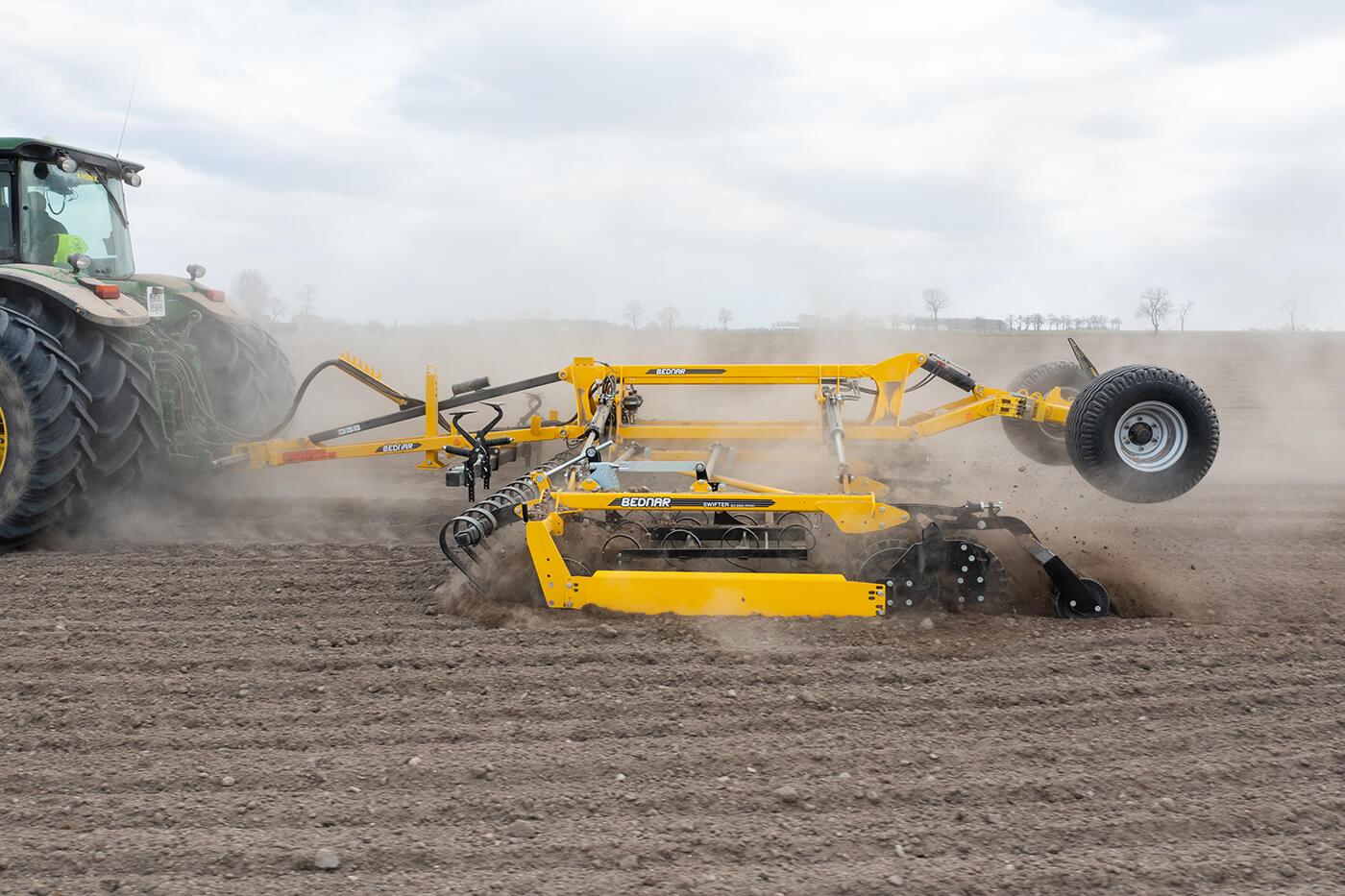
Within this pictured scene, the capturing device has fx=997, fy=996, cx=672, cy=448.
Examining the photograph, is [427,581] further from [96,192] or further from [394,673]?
[96,192]

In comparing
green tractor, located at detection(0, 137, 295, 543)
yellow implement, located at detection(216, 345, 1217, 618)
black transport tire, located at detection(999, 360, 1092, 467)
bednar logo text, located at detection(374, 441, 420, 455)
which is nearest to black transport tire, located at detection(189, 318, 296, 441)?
green tractor, located at detection(0, 137, 295, 543)

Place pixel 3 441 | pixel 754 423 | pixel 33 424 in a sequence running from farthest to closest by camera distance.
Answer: pixel 754 423
pixel 3 441
pixel 33 424

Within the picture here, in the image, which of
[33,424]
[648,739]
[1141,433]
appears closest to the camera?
[648,739]

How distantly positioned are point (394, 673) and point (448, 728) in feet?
2.05

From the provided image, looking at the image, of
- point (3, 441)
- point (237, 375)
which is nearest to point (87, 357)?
point (3, 441)

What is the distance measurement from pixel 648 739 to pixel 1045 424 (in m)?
4.36

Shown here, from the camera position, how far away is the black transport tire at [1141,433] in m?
5.18

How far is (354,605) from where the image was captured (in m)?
4.87

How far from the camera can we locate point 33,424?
18.8ft

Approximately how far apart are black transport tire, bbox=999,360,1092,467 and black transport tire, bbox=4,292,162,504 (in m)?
5.52

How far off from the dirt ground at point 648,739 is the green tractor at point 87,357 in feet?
1.96

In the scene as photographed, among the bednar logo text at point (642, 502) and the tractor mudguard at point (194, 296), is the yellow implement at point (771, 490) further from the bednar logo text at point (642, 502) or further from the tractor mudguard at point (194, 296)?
the tractor mudguard at point (194, 296)

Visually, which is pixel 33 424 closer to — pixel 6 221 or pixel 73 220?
pixel 6 221

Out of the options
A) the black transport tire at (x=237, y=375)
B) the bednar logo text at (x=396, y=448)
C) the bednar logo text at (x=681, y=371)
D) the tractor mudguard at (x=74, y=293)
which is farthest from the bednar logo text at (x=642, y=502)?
the black transport tire at (x=237, y=375)
